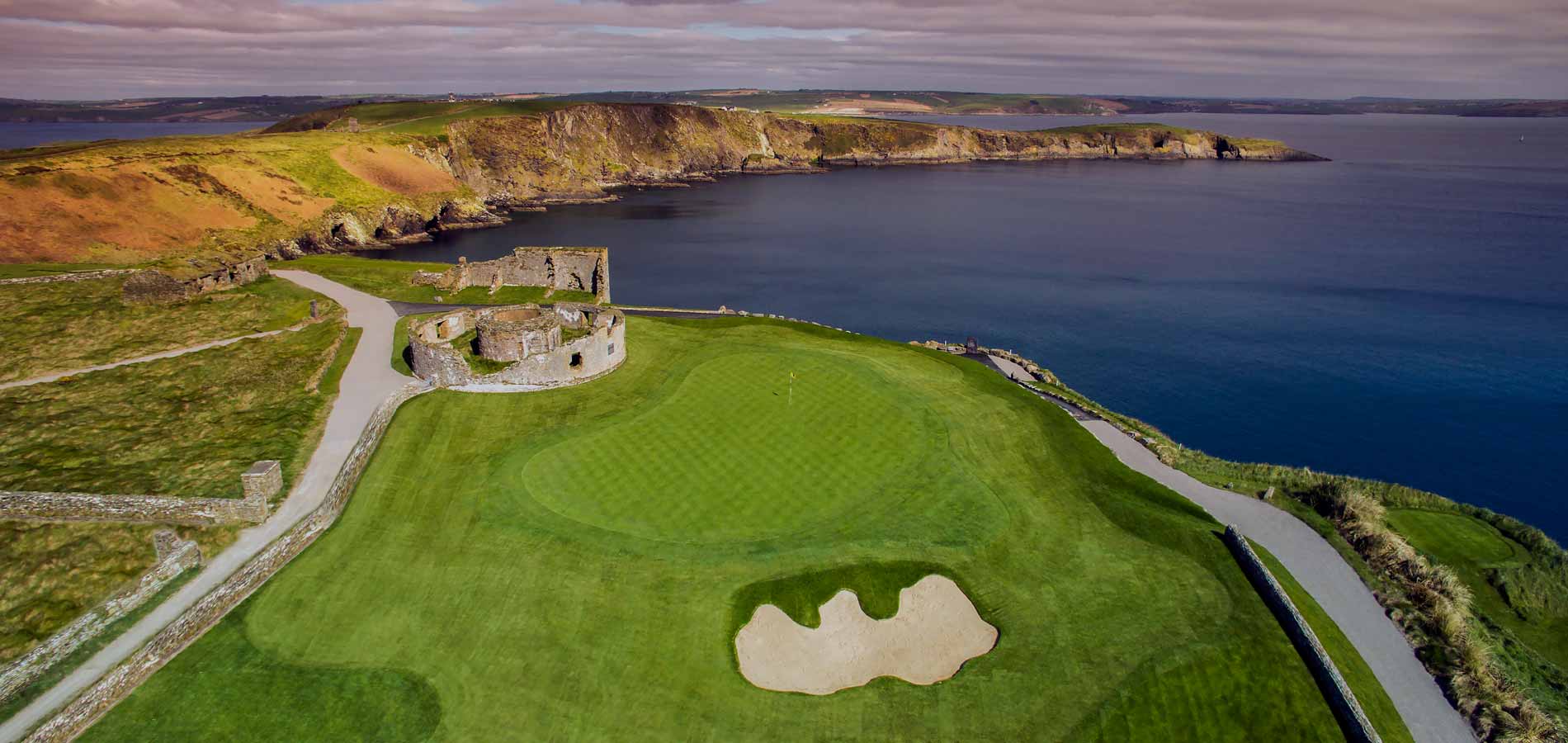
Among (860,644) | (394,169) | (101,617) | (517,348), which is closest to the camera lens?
(101,617)

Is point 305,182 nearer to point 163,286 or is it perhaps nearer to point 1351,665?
point 163,286

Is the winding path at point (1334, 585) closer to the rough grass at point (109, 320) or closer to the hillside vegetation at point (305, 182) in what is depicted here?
the rough grass at point (109, 320)

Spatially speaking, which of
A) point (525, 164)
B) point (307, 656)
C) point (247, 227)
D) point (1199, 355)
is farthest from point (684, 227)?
point (307, 656)

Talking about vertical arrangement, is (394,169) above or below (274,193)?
above

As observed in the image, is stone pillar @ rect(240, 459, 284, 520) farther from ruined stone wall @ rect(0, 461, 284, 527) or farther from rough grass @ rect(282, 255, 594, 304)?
rough grass @ rect(282, 255, 594, 304)

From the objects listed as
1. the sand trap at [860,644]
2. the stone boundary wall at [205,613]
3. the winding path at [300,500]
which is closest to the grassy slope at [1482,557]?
the sand trap at [860,644]

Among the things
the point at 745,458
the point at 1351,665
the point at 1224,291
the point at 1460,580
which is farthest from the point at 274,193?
the point at 1224,291
